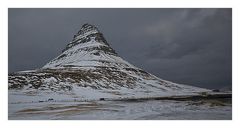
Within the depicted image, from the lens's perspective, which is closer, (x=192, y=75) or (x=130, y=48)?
(x=192, y=75)

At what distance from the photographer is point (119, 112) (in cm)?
1220

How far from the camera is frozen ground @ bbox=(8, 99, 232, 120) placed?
11.5 m

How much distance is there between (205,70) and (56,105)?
275 inches

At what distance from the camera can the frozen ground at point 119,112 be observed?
11516mm

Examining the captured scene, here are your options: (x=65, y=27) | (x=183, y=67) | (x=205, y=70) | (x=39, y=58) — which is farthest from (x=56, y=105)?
(x=205, y=70)

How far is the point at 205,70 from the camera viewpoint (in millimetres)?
12984
